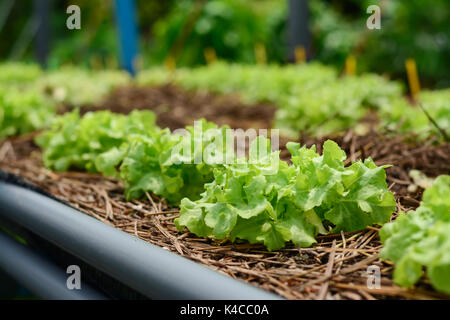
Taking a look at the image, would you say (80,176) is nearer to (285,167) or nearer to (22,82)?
(285,167)

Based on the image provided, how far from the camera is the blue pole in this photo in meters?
9.57

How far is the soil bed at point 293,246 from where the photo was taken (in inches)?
53.1

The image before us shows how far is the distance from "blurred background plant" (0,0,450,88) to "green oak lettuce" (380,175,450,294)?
6.22 m

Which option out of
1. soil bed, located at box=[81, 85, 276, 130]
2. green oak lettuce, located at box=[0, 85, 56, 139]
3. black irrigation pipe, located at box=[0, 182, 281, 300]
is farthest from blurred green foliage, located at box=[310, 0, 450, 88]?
black irrigation pipe, located at box=[0, 182, 281, 300]

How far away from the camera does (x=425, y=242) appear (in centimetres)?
118

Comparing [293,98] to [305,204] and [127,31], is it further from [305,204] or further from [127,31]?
[127,31]

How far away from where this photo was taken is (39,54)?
1317 cm

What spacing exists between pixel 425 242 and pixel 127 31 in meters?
9.35

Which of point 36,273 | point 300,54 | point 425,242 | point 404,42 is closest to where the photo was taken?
point 425,242

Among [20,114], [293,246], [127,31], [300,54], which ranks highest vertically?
[127,31]

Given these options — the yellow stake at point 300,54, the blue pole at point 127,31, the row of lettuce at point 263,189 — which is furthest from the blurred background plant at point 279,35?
the row of lettuce at point 263,189

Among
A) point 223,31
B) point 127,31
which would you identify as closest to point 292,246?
point 127,31

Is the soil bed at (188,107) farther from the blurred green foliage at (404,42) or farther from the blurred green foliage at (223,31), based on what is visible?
the blurred green foliage at (223,31)

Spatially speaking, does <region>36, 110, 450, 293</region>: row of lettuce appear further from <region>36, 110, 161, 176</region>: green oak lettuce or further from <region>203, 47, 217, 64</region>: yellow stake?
<region>203, 47, 217, 64</region>: yellow stake
